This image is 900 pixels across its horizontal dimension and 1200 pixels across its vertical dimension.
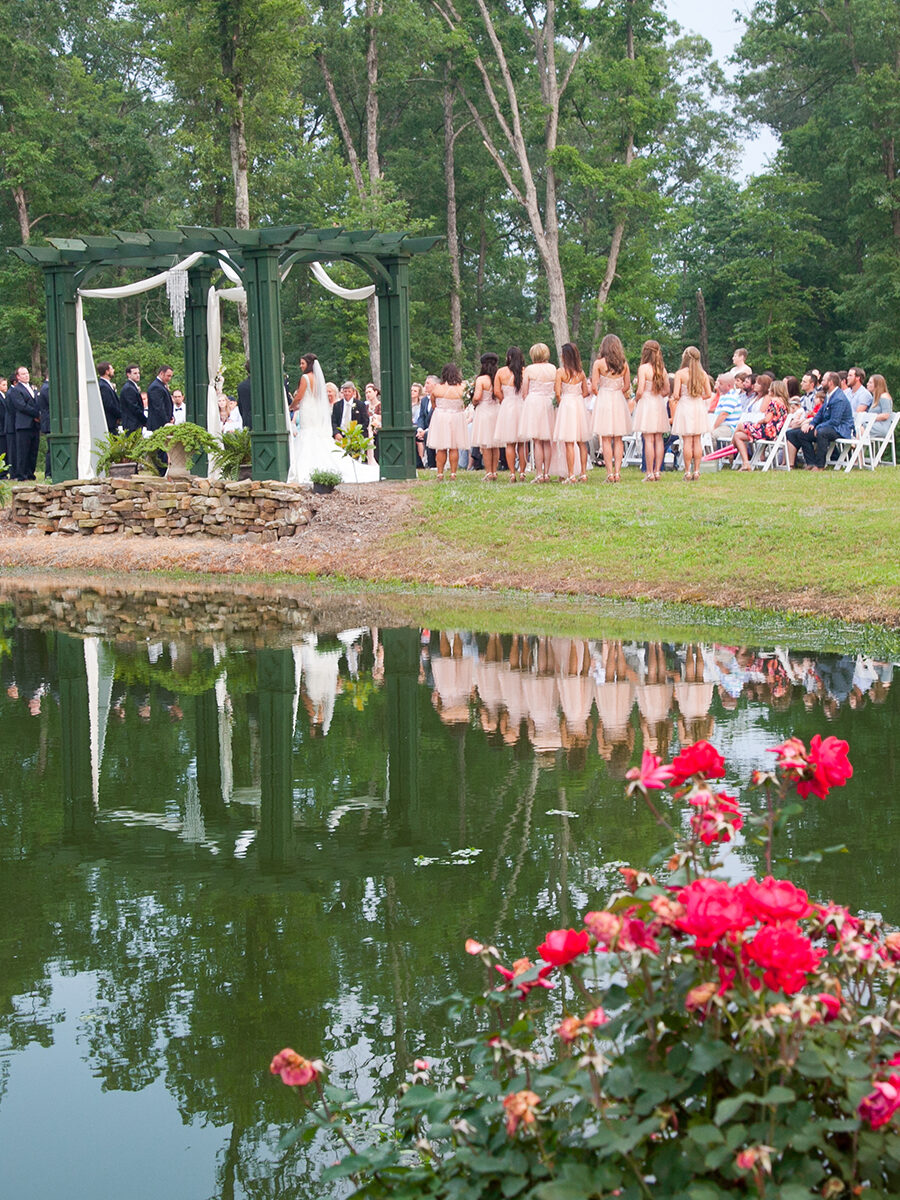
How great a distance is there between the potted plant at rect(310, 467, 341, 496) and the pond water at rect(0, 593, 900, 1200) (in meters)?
8.64

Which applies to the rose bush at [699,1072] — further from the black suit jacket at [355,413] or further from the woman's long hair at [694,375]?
the black suit jacket at [355,413]

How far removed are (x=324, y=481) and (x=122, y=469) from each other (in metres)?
3.29

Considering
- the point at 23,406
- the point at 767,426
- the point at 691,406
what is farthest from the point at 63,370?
the point at 767,426

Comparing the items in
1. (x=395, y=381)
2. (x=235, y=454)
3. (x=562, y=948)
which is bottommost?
(x=562, y=948)

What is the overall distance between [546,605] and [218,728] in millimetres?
5638

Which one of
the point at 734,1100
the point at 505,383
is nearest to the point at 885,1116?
the point at 734,1100

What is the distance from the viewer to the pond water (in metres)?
4.14

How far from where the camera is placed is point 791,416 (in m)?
20.6

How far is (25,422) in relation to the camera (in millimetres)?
25516

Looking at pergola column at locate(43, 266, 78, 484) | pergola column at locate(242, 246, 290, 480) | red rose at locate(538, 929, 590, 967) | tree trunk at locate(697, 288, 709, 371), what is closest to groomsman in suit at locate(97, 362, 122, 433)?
pergola column at locate(43, 266, 78, 484)

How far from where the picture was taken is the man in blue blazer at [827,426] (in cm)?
2020

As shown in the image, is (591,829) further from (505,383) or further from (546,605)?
(505,383)

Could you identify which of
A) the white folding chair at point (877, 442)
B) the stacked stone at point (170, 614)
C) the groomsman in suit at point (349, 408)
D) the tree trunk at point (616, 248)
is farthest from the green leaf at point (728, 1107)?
the tree trunk at point (616, 248)

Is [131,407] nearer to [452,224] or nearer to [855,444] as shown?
[855,444]
